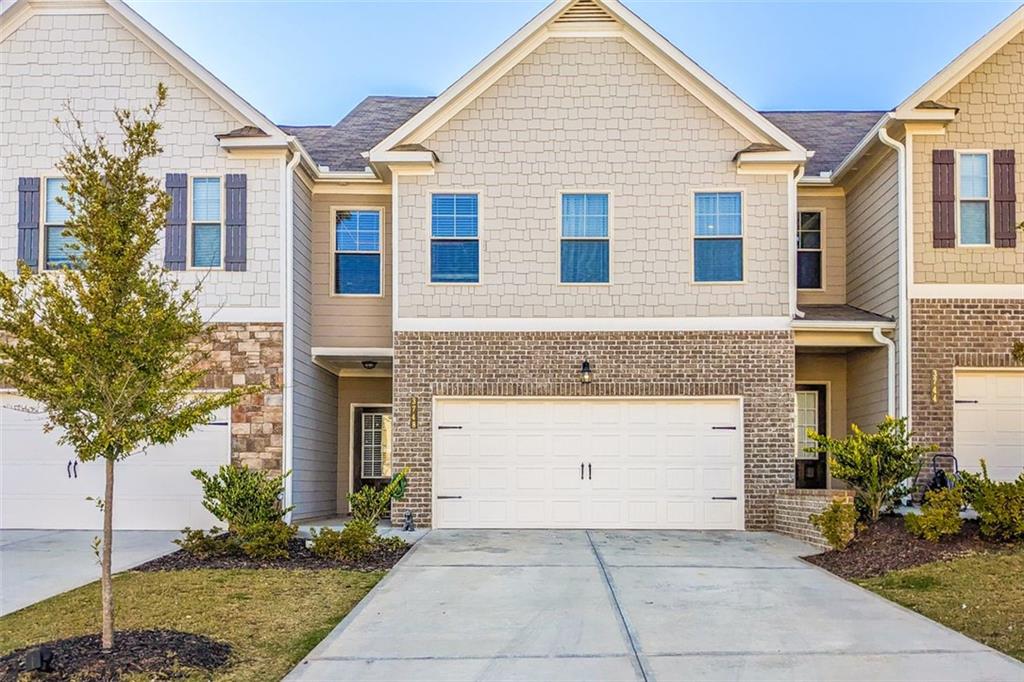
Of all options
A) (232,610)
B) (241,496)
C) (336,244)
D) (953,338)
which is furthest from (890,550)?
(336,244)

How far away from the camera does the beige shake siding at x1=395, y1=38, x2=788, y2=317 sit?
14.3 metres

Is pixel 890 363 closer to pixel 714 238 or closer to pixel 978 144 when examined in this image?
pixel 714 238

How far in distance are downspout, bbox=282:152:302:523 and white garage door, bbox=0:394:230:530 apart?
37.0 inches

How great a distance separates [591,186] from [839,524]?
609cm

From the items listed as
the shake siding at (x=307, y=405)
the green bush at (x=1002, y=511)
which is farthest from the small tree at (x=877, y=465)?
the shake siding at (x=307, y=405)

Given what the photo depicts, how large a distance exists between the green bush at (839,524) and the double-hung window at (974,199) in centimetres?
495

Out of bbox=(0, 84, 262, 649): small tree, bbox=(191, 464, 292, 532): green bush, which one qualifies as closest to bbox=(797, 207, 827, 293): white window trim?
bbox=(191, 464, 292, 532): green bush

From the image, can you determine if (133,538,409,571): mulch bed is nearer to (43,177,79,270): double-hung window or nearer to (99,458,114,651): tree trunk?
(99,458,114,651): tree trunk

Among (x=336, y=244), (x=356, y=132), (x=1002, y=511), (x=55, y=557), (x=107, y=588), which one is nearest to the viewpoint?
(x=107, y=588)

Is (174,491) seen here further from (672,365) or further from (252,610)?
(672,365)

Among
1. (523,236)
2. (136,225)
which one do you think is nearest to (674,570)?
(523,236)

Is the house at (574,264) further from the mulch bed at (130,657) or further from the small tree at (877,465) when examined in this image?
the mulch bed at (130,657)

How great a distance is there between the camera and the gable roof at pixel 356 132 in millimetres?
16484

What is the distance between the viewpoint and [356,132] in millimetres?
17891
